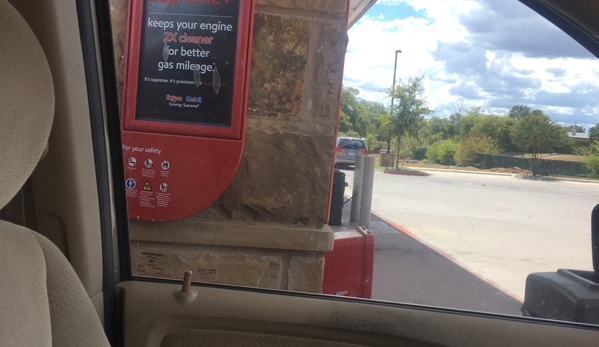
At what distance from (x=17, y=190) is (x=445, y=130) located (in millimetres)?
1751

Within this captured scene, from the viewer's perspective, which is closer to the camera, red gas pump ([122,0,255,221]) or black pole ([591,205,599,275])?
black pole ([591,205,599,275])

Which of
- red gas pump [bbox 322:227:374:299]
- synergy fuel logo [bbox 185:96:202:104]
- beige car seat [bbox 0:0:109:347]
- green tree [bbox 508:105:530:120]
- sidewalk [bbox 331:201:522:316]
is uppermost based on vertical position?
green tree [bbox 508:105:530:120]

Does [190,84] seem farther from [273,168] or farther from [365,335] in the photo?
[365,335]

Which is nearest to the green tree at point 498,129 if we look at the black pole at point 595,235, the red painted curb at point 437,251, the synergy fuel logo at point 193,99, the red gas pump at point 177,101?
the black pole at point 595,235

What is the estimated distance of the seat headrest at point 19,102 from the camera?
1025 mm

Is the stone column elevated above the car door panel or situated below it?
above

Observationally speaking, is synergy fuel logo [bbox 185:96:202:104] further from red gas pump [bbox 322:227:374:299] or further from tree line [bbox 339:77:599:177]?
red gas pump [bbox 322:227:374:299]

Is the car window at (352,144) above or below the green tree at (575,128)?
below

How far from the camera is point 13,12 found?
1.09 metres

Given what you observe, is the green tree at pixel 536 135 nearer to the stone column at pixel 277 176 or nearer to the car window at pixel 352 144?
the stone column at pixel 277 176

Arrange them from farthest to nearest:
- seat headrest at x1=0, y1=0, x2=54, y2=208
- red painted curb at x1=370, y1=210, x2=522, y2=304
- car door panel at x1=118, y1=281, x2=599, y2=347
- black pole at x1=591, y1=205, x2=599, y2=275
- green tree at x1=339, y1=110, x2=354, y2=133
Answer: red painted curb at x1=370, y1=210, x2=522, y2=304, green tree at x1=339, y1=110, x2=354, y2=133, car door panel at x1=118, y1=281, x2=599, y2=347, black pole at x1=591, y1=205, x2=599, y2=275, seat headrest at x1=0, y1=0, x2=54, y2=208

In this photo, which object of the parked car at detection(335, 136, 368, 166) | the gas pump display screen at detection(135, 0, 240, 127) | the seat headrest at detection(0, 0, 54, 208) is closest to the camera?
the seat headrest at detection(0, 0, 54, 208)

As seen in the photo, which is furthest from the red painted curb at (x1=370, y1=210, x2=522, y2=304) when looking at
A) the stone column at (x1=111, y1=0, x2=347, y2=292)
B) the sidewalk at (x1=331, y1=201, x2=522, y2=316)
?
the stone column at (x1=111, y1=0, x2=347, y2=292)

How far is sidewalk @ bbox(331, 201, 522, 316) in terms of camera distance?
2.74m
